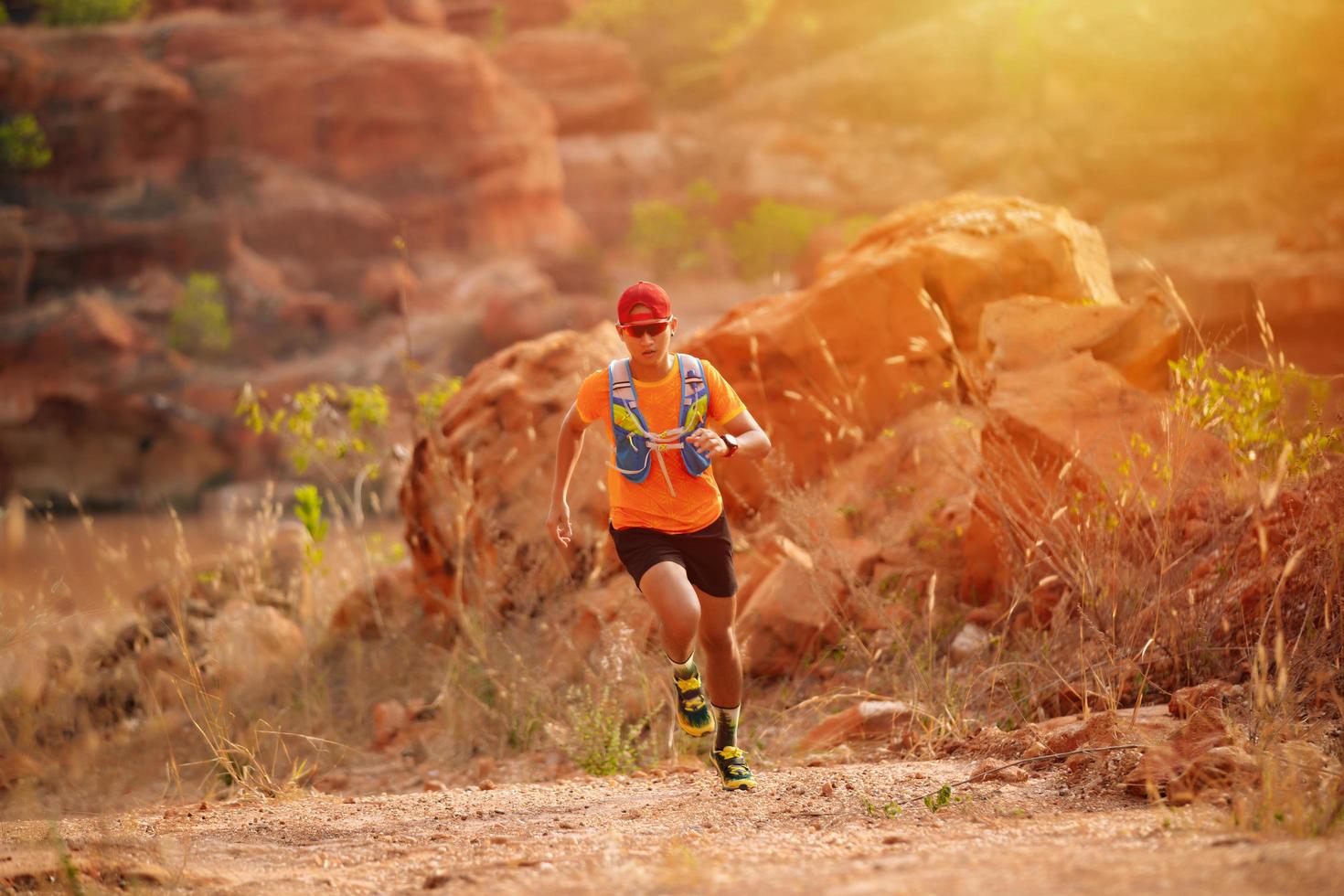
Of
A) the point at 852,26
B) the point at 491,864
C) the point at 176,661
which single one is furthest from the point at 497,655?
the point at 852,26

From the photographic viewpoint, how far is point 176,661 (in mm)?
6738

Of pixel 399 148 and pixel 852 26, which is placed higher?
pixel 852 26

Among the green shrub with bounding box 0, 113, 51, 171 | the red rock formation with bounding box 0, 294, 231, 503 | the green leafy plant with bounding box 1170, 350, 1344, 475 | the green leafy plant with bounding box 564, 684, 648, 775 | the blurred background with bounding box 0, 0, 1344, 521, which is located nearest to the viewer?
the green leafy plant with bounding box 1170, 350, 1344, 475

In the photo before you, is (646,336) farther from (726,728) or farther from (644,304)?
(726,728)

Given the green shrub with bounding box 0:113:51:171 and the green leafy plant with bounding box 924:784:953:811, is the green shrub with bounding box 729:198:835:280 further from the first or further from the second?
the green leafy plant with bounding box 924:784:953:811

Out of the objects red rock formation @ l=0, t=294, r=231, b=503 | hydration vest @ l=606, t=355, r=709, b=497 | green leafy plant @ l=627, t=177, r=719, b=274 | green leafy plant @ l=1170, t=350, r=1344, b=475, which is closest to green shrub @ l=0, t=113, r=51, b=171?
red rock formation @ l=0, t=294, r=231, b=503

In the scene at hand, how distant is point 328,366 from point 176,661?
2286 cm

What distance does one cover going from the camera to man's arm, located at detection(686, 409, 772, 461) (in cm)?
338

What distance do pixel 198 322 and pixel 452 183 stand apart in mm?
8152

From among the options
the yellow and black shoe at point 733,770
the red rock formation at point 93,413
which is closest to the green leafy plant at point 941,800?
the yellow and black shoe at point 733,770

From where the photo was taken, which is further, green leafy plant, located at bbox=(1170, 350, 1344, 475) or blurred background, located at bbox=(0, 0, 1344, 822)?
blurred background, located at bbox=(0, 0, 1344, 822)

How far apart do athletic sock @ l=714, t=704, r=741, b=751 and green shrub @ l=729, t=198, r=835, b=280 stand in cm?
2840

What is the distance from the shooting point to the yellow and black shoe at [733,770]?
12.2 feet

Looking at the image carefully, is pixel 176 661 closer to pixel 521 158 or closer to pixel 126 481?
pixel 126 481
